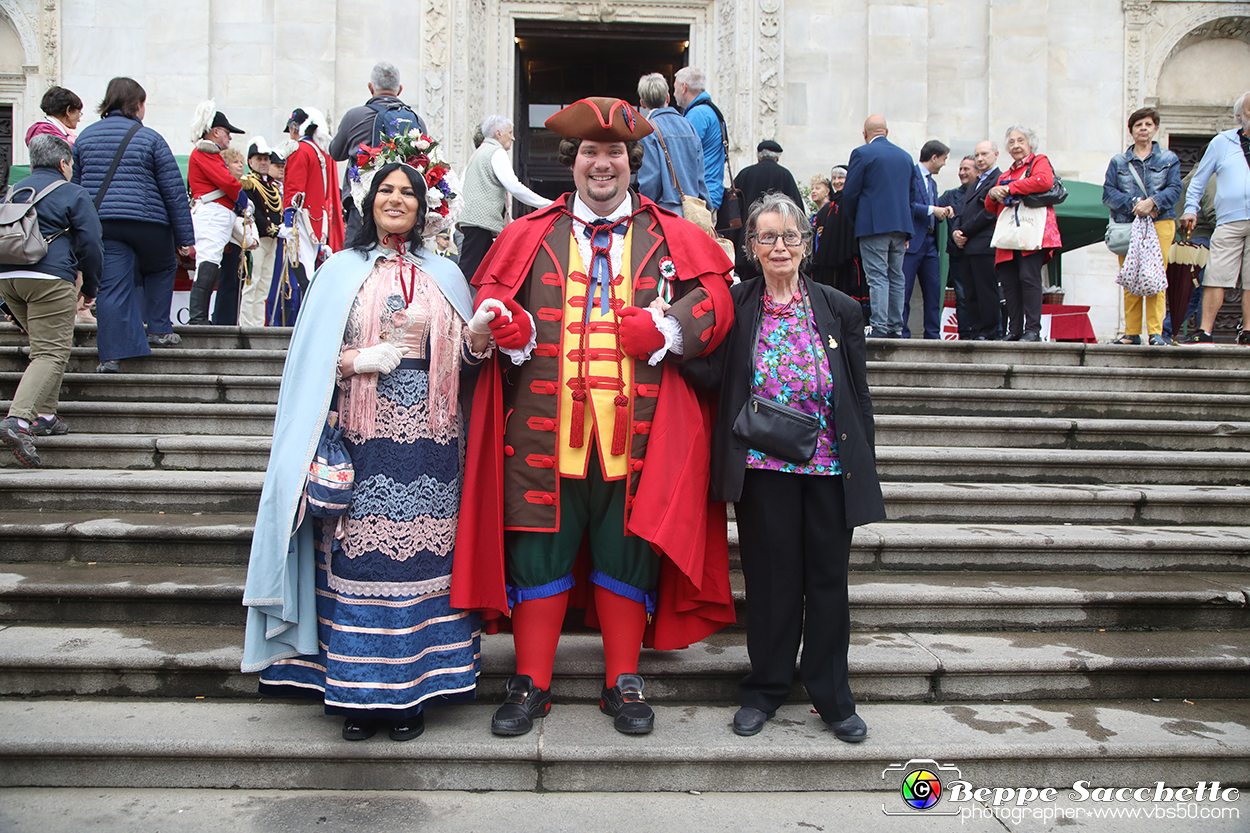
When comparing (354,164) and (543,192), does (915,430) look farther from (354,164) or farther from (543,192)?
(543,192)

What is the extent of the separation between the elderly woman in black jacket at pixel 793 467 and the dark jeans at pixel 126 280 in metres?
4.66

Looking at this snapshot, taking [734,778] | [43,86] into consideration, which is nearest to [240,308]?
[43,86]

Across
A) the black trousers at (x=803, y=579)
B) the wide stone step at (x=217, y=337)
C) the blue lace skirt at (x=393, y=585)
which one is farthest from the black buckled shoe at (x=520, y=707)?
the wide stone step at (x=217, y=337)

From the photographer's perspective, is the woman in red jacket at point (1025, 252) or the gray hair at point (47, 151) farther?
the woman in red jacket at point (1025, 252)

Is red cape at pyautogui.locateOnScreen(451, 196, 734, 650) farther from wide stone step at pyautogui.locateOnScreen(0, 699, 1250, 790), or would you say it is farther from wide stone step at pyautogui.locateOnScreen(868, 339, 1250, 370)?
wide stone step at pyautogui.locateOnScreen(868, 339, 1250, 370)

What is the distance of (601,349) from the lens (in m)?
3.13

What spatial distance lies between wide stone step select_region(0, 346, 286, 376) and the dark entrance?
5.58 metres

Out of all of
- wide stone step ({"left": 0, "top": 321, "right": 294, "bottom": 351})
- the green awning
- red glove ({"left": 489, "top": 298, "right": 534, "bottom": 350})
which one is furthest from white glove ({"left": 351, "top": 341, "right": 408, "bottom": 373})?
the green awning

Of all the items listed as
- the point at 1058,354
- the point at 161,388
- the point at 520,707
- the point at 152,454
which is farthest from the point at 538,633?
the point at 1058,354

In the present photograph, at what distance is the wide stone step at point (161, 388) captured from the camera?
584 centimetres

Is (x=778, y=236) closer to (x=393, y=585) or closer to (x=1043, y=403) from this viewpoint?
(x=393, y=585)

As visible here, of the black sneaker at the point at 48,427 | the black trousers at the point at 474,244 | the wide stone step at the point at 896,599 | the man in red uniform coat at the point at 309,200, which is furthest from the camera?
the man in red uniform coat at the point at 309,200

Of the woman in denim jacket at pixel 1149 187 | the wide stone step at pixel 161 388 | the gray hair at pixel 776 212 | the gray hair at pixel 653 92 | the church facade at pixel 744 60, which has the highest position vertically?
the church facade at pixel 744 60

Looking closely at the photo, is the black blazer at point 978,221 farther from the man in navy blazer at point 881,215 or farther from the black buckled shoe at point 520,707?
the black buckled shoe at point 520,707
